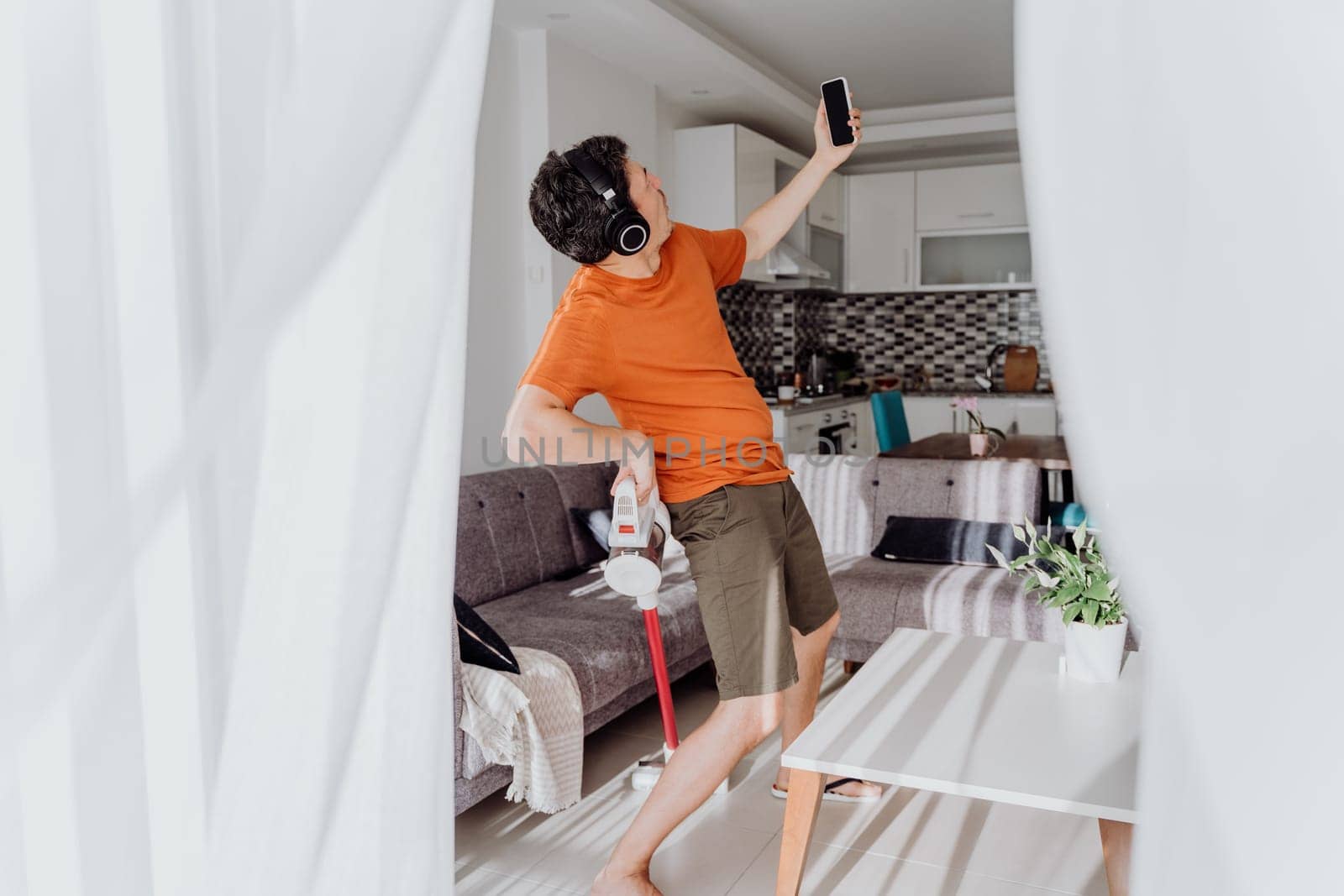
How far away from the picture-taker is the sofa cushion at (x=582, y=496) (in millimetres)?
3578

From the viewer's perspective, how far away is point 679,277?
2016 mm

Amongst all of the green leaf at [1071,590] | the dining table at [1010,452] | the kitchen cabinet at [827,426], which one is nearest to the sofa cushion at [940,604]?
the dining table at [1010,452]

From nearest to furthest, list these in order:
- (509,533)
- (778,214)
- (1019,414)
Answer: (778,214) → (509,533) → (1019,414)

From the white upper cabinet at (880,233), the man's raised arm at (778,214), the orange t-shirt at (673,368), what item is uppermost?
the white upper cabinet at (880,233)

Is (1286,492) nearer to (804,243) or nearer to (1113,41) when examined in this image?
(1113,41)

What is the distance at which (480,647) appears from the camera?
2.30 metres

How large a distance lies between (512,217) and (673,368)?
2.45 metres

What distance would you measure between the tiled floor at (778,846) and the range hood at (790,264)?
12.2ft

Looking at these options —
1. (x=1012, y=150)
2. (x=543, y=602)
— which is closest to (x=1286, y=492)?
(x=543, y=602)

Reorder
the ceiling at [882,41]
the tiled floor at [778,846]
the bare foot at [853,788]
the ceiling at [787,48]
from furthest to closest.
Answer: the ceiling at [882,41] → the ceiling at [787,48] → the bare foot at [853,788] → the tiled floor at [778,846]

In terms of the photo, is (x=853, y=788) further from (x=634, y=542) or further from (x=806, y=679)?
(x=634, y=542)

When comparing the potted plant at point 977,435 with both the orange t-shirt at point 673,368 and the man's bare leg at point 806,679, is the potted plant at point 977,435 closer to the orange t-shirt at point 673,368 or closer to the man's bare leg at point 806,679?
the man's bare leg at point 806,679

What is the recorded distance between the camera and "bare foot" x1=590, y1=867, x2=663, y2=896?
1.97 metres

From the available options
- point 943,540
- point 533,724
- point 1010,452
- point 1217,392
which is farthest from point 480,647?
point 1010,452
